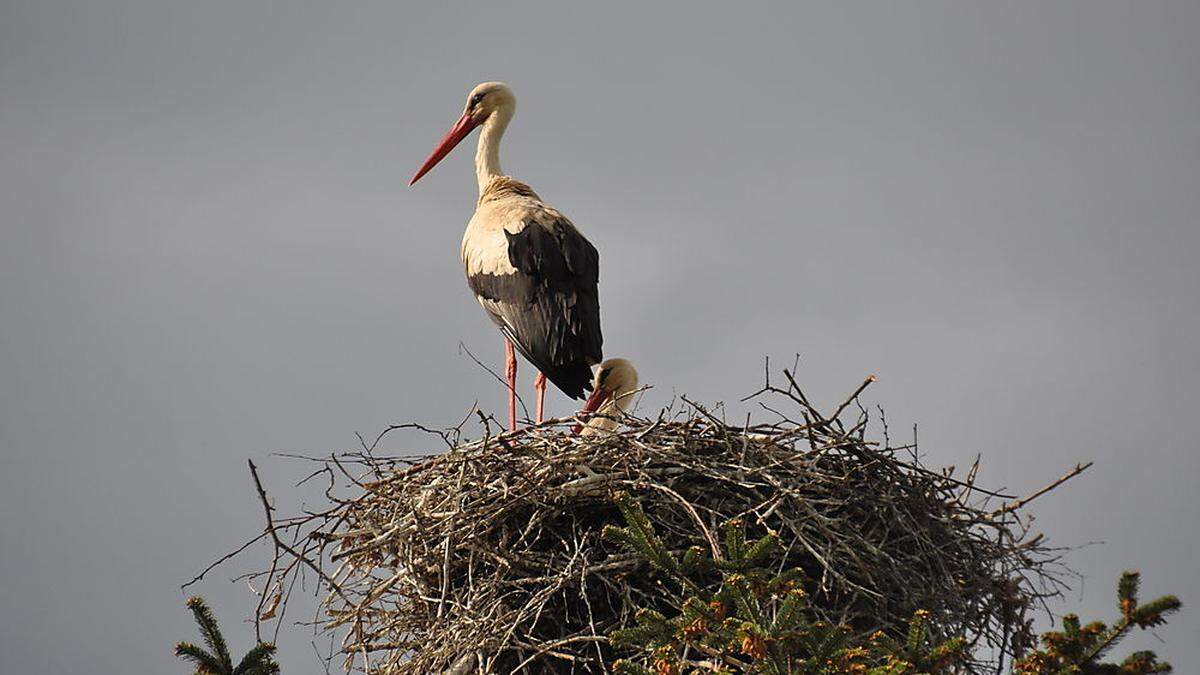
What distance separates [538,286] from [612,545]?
237 cm

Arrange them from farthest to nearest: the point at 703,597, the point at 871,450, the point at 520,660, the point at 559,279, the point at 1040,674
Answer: the point at 559,279 < the point at 871,450 < the point at 520,660 < the point at 703,597 < the point at 1040,674

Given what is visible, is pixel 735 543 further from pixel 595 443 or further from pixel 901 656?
pixel 595 443

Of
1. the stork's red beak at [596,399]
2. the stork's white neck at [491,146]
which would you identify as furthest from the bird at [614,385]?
the stork's white neck at [491,146]

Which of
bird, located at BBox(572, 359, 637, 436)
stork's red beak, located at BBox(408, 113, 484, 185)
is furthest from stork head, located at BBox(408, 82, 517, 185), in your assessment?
bird, located at BBox(572, 359, 637, 436)

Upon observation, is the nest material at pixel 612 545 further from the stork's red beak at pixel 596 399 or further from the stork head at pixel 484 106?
the stork head at pixel 484 106

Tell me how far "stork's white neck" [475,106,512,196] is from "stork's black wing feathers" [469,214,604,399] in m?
1.42

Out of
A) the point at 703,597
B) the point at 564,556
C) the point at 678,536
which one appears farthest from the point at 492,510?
the point at 703,597

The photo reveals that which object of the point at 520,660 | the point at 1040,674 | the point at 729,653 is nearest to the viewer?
the point at 1040,674

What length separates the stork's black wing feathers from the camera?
8.31 meters

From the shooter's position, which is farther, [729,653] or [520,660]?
[520,660]

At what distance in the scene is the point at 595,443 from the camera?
656cm

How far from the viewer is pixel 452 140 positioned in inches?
428

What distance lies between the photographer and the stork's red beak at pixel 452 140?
10.8m

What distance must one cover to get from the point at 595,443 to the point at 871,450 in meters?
1.16
